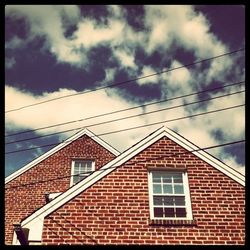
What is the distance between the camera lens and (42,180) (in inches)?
610

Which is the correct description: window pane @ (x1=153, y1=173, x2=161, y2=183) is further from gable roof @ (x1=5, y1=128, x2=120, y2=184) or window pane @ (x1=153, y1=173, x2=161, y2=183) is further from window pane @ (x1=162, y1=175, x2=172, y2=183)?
gable roof @ (x1=5, y1=128, x2=120, y2=184)

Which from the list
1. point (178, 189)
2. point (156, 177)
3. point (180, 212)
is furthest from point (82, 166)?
point (180, 212)

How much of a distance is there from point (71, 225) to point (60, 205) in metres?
0.69

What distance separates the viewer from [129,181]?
9.48 meters

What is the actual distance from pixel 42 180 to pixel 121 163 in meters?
7.25

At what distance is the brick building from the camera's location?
8562 mm

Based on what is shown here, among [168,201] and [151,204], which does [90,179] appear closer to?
[151,204]

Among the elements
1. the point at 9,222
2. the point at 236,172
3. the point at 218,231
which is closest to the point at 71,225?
the point at 218,231

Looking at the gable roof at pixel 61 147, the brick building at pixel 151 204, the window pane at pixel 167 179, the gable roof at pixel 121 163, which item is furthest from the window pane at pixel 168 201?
the gable roof at pixel 61 147

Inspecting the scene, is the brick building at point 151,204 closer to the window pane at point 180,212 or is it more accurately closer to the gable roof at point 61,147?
the window pane at point 180,212

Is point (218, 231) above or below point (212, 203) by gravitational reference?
below

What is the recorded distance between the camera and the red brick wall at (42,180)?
47.8 feet
